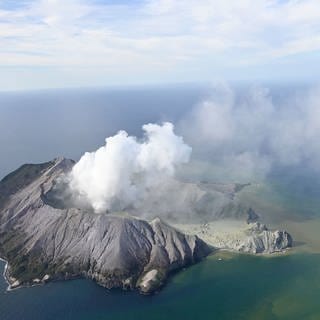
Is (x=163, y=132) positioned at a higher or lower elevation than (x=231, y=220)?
higher

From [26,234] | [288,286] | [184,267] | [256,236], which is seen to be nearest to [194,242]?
[184,267]

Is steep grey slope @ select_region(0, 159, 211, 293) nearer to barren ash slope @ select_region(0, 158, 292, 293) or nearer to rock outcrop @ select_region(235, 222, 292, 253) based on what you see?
barren ash slope @ select_region(0, 158, 292, 293)

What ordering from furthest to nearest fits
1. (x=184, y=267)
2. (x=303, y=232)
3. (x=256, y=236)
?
(x=303, y=232) < (x=256, y=236) < (x=184, y=267)

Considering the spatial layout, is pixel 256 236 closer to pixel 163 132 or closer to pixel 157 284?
pixel 157 284

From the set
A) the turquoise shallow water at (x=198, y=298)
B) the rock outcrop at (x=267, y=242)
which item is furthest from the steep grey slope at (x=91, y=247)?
the rock outcrop at (x=267, y=242)

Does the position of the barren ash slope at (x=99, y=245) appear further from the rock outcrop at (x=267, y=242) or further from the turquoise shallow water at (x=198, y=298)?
the turquoise shallow water at (x=198, y=298)

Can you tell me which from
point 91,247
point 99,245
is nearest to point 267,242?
point 99,245

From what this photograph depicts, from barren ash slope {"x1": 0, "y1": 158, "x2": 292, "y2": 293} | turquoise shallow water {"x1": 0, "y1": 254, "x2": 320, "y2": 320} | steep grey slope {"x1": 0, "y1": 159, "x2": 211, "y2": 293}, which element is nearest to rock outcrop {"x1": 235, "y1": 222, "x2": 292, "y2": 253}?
barren ash slope {"x1": 0, "y1": 158, "x2": 292, "y2": 293}
